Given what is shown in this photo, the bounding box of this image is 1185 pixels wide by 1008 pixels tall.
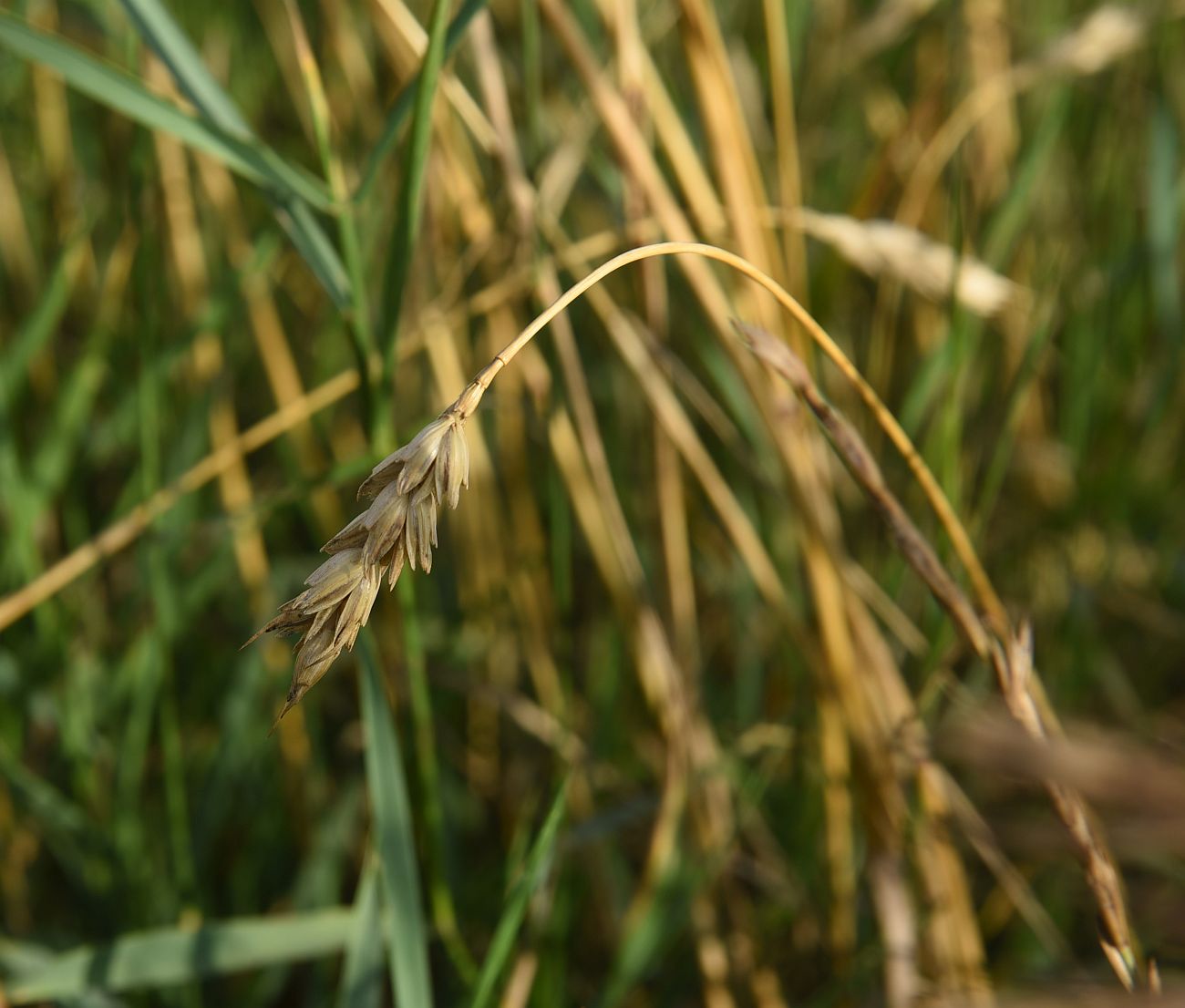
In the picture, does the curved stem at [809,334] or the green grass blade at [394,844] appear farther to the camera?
the green grass blade at [394,844]

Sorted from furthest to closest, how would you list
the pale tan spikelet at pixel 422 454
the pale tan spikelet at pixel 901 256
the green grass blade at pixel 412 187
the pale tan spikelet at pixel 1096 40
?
1. the pale tan spikelet at pixel 1096 40
2. the pale tan spikelet at pixel 901 256
3. the green grass blade at pixel 412 187
4. the pale tan spikelet at pixel 422 454

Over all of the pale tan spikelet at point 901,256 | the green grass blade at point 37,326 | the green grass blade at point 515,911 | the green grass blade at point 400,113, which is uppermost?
the green grass blade at point 400,113

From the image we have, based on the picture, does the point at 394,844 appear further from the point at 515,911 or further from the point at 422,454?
the point at 422,454

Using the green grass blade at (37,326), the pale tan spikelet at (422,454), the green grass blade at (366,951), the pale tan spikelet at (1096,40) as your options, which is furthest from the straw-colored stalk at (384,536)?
the pale tan spikelet at (1096,40)

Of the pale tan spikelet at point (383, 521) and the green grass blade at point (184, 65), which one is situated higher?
the green grass blade at point (184, 65)

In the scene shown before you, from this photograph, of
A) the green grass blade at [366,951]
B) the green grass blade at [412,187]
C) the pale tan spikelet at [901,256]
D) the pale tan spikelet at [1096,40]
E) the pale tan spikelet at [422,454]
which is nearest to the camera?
the pale tan spikelet at [422,454]

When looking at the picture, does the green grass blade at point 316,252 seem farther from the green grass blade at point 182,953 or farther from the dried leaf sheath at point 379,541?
the green grass blade at point 182,953
